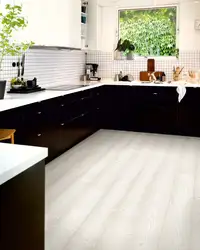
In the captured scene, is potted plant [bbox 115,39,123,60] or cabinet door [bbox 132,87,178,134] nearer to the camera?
cabinet door [bbox 132,87,178,134]

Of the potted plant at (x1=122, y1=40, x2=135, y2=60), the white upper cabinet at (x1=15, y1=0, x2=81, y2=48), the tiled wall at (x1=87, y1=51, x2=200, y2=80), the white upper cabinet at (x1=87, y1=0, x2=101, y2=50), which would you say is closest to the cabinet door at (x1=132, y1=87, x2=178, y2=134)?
the tiled wall at (x1=87, y1=51, x2=200, y2=80)

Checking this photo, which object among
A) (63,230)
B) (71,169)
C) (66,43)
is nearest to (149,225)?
(63,230)

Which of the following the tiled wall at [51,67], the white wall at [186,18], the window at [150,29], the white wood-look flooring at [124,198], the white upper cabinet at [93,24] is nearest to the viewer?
the white wood-look flooring at [124,198]

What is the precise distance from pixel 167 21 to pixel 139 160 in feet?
9.64

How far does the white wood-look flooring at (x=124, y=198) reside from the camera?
91.7 inches

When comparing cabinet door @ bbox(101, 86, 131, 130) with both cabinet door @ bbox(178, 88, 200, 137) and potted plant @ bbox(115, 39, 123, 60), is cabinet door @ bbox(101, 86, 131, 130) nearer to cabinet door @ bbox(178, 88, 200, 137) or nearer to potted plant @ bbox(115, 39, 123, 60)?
potted plant @ bbox(115, 39, 123, 60)

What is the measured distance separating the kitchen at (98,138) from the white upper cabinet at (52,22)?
0.01 meters

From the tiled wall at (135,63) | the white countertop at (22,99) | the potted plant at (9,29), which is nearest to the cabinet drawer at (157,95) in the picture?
the tiled wall at (135,63)

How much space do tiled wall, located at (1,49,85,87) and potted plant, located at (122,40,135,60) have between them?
80 cm

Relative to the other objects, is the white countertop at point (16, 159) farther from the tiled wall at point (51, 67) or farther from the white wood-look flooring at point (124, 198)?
the tiled wall at point (51, 67)

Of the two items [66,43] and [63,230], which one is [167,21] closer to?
[66,43]

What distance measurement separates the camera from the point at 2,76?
13.1ft

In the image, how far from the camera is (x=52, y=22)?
13.8 ft

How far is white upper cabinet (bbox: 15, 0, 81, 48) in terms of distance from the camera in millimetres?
3910
